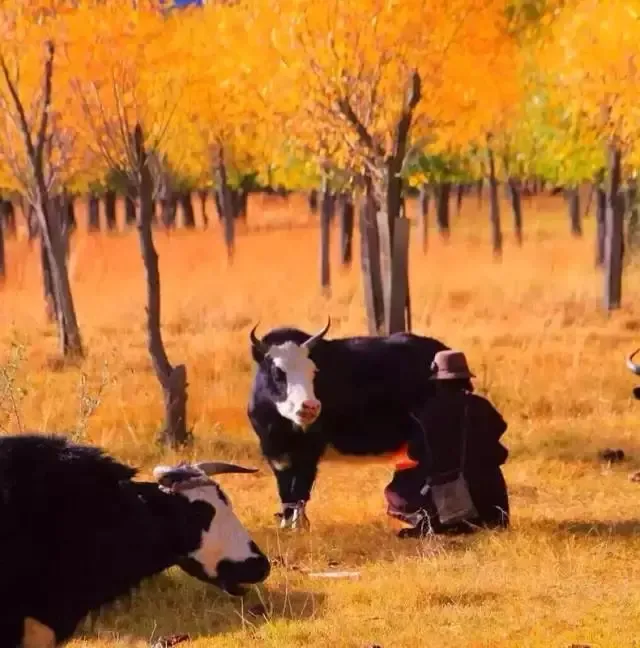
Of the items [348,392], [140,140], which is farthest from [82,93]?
[348,392]

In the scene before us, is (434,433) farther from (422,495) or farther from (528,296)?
(528,296)

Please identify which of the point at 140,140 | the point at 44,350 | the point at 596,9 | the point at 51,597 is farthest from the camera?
the point at 44,350

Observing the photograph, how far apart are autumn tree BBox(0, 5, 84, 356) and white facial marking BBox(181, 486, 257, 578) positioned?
28.6 feet

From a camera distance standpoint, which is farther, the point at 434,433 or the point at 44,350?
the point at 44,350

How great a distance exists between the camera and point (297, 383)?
9.42 meters

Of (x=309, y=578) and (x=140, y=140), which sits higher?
(x=140, y=140)

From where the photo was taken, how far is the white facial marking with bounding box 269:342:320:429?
925cm

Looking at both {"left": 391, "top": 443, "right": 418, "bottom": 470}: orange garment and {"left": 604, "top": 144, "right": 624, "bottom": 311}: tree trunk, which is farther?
{"left": 604, "top": 144, "right": 624, "bottom": 311}: tree trunk

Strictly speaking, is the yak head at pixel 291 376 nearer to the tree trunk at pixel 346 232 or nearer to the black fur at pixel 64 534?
the black fur at pixel 64 534

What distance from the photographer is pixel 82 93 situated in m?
14.4

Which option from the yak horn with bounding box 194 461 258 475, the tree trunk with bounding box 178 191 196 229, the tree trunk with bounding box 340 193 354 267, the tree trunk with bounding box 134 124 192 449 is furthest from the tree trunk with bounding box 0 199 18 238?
the yak horn with bounding box 194 461 258 475

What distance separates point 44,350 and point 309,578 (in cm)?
1113

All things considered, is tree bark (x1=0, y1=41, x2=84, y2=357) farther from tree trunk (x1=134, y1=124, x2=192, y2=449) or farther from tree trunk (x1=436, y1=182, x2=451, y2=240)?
tree trunk (x1=436, y1=182, x2=451, y2=240)

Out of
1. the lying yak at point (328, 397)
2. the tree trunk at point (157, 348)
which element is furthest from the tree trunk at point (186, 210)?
the lying yak at point (328, 397)
